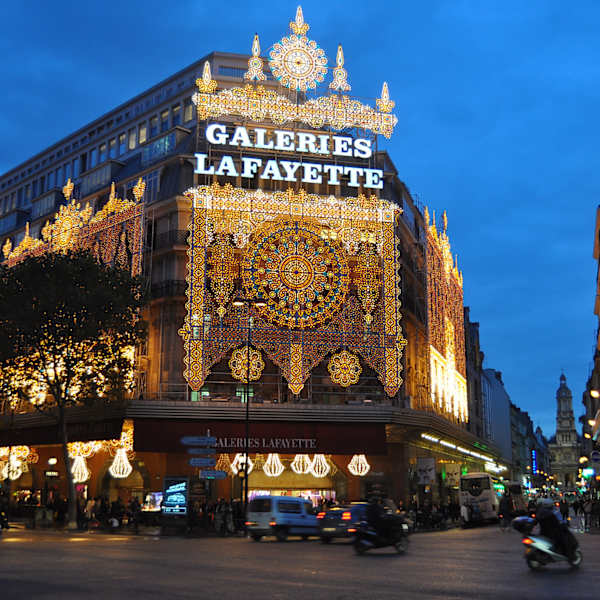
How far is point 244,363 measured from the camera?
153 ft

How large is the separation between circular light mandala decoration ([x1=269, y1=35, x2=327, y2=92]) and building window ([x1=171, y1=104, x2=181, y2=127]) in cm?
2530

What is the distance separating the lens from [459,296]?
7675cm

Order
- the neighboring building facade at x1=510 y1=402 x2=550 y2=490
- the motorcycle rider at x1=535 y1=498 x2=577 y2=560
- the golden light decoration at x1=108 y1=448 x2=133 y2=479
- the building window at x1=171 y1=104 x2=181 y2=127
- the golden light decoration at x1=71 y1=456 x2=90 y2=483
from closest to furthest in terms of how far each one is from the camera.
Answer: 1. the motorcycle rider at x1=535 y1=498 x2=577 y2=560
2. the golden light decoration at x1=108 y1=448 x2=133 y2=479
3. the golden light decoration at x1=71 y1=456 x2=90 y2=483
4. the building window at x1=171 y1=104 x2=181 y2=127
5. the neighboring building facade at x1=510 y1=402 x2=550 y2=490

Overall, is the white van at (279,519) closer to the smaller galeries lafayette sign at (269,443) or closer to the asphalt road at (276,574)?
the asphalt road at (276,574)

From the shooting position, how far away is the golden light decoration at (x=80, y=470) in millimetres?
49347

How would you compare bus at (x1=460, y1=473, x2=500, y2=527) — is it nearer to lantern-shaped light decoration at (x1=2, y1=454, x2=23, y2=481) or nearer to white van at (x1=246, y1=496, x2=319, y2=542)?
white van at (x1=246, y1=496, x2=319, y2=542)

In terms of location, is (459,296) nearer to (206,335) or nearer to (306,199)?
(306,199)

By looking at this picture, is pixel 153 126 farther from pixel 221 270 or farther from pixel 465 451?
pixel 465 451

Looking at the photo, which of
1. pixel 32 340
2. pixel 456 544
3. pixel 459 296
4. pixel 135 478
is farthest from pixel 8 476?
pixel 459 296

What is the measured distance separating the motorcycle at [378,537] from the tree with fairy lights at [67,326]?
22.0m

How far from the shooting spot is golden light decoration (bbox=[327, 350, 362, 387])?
46.9 metres

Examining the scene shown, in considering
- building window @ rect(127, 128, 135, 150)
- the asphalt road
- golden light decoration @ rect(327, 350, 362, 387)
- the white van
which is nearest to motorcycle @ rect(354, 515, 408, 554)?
the asphalt road

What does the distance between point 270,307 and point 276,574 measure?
97.9ft

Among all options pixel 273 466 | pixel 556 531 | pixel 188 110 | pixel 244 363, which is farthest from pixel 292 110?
pixel 556 531
